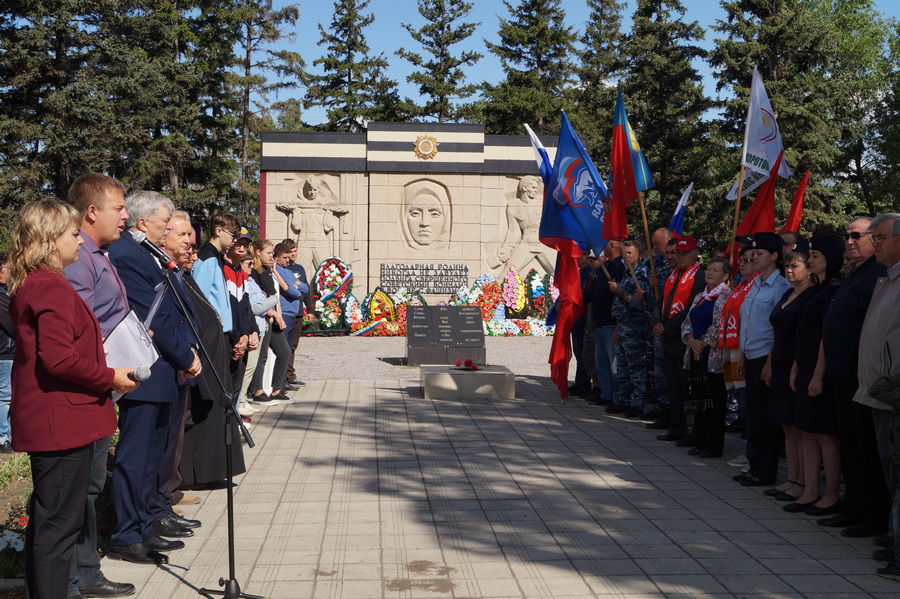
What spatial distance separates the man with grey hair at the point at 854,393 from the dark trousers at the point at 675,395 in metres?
2.74

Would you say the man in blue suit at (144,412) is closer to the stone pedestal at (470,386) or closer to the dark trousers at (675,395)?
the dark trousers at (675,395)

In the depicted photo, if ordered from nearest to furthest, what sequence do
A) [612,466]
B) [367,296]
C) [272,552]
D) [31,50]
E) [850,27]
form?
[272,552], [612,466], [367,296], [31,50], [850,27]

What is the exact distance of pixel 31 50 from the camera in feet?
85.5

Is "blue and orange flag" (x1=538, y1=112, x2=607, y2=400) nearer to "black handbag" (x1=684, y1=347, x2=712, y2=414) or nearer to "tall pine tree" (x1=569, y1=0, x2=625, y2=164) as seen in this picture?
"black handbag" (x1=684, y1=347, x2=712, y2=414)

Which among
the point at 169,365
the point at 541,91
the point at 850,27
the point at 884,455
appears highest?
the point at 850,27

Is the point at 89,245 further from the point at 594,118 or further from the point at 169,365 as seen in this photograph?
the point at 594,118

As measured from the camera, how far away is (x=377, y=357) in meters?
16.2

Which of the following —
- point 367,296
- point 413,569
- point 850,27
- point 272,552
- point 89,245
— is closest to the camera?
point 89,245

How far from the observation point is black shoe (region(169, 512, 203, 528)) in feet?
17.6

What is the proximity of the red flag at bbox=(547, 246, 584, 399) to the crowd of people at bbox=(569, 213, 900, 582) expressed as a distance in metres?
0.66

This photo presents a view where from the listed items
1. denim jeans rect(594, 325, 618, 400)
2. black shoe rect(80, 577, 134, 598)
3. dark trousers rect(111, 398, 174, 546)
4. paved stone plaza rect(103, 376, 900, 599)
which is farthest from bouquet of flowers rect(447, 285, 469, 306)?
black shoe rect(80, 577, 134, 598)

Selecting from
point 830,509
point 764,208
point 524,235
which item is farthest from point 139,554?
point 524,235

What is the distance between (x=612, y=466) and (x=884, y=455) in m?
2.60

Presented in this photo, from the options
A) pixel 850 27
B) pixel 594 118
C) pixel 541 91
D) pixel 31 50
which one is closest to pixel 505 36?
pixel 541 91
